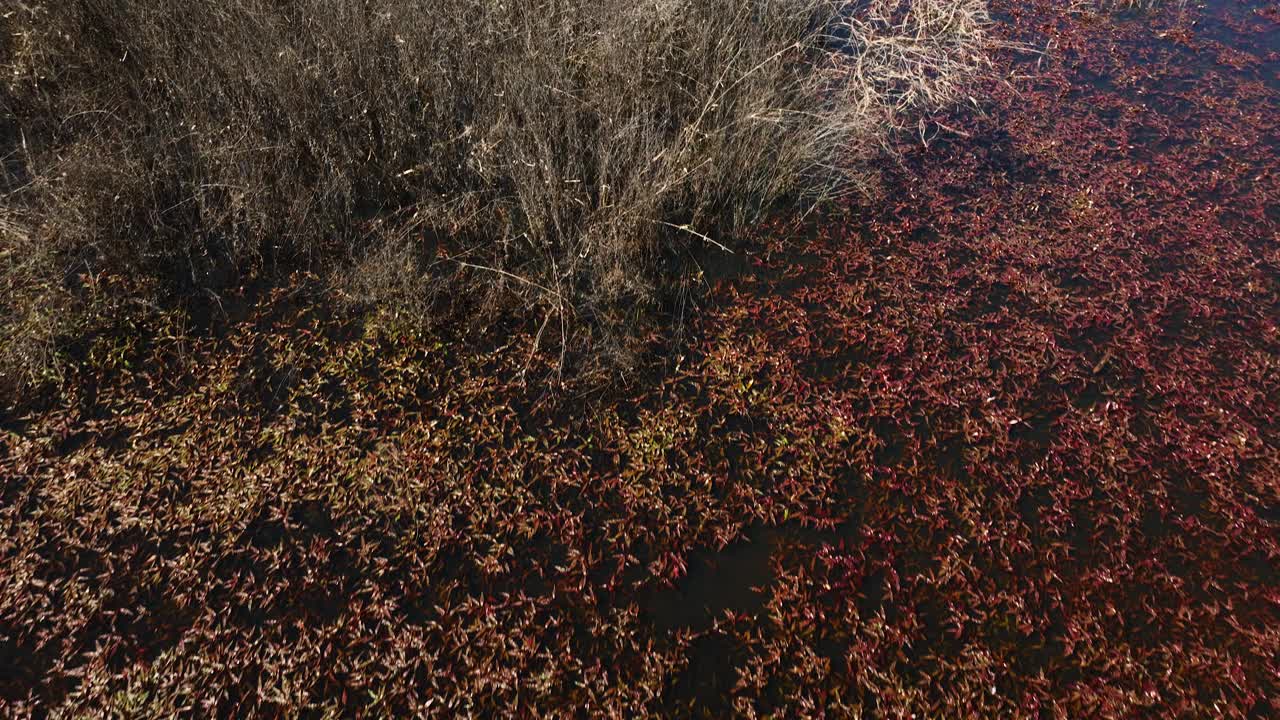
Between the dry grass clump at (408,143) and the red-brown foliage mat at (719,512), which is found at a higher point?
the dry grass clump at (408,143)

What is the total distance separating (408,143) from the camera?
205 inches

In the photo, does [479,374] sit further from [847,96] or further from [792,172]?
[847,96]

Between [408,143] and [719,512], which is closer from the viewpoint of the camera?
[719,512]

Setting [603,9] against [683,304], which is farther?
[603,9]

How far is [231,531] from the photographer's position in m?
3.43

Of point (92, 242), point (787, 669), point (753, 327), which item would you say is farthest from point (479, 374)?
point (92, 242)

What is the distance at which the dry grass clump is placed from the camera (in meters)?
4.63

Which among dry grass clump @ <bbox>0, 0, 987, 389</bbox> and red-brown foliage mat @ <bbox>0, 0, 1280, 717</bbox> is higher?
dry grass clump @ <bbox>0, 0, 987, 389</bbox>

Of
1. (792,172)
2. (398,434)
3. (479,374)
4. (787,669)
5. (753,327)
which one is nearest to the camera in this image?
(787,669)

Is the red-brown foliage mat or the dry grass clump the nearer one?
the red-brown foliage mat

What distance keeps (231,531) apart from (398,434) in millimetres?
915

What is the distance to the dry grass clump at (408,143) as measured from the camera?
4.63m

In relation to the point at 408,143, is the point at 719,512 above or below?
below

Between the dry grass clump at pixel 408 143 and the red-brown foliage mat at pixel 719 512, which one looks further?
the dry grass clump at pixel 408 143
